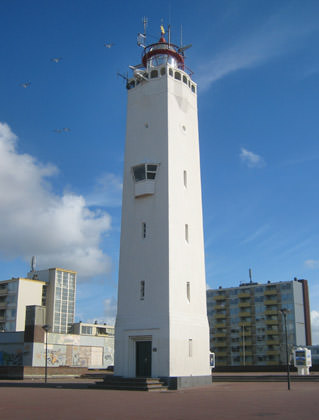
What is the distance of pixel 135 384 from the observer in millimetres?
27828

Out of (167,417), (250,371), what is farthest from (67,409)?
(250,371)

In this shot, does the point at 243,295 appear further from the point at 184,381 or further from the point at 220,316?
the point at 184,381

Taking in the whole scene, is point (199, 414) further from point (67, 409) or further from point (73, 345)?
point (73, 345)

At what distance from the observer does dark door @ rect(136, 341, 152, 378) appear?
30766 mm

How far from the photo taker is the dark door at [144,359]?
30.8 m

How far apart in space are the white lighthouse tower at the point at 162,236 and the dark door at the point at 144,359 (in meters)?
0.06

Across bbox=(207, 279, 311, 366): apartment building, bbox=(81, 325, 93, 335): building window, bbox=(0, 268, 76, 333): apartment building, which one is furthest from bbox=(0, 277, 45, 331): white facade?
bbox=(207, 279, 311, 366): apartment building

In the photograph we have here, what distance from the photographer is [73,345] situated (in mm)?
54719

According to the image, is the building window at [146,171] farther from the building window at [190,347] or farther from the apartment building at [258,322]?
the apartment building at [258,322]

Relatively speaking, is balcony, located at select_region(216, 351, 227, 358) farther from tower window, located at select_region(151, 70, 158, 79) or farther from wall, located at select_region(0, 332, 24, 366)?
Result: tower window, located at select_region(151, 70, 158, 79)

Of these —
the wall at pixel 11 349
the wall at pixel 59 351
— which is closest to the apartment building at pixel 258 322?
the wall at pixel 59 351

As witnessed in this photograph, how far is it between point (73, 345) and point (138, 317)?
86.9 ft

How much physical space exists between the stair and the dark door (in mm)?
1854

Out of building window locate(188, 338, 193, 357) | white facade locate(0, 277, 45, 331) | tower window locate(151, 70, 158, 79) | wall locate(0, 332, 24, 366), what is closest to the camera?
building window locate(188, 338, 193, 357)
